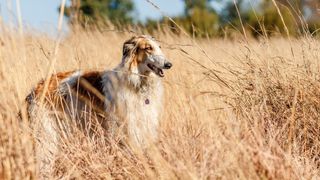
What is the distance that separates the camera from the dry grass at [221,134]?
2.47m

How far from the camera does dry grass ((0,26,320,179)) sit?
2467 mm

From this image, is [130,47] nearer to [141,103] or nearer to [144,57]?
[144,57]

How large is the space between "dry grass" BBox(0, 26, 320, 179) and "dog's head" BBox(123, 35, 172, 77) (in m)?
0.71

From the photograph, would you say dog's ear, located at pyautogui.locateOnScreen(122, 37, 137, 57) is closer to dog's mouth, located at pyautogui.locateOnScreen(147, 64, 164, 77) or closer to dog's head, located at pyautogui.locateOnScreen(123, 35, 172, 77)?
dog's head, located at pyautogui.locateOnScreen(123, 35, 172, 77)

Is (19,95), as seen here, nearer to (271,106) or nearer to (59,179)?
(59,179)

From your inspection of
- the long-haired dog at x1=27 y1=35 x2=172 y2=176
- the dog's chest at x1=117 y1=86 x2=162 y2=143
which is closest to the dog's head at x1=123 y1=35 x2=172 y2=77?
the long-haired dog at x1=27 y1=35 x2=172 y2=176

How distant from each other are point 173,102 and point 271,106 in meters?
1.08

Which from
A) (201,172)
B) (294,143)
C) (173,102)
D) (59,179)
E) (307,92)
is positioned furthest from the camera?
(173,102)

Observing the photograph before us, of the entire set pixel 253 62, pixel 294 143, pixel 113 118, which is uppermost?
pixel 253 62

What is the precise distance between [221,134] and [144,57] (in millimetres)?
2972

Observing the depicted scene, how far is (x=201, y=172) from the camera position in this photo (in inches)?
96.8

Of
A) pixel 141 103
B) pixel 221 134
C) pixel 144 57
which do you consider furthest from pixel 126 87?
pixel 221 134

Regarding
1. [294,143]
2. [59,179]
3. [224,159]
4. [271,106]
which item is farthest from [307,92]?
[59,179]

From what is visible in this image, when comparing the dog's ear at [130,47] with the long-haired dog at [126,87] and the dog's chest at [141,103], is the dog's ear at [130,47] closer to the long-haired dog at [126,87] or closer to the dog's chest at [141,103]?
the long-haired dog at [126,87]
